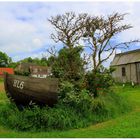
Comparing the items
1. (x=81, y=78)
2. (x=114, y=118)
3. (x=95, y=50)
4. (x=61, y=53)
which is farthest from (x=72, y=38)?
(x=114, y=118)

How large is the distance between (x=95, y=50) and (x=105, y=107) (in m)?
14.7

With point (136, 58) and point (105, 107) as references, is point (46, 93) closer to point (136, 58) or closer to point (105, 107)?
point (105, 107)

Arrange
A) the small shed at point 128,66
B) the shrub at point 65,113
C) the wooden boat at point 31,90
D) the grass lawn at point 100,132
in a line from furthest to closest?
the small shed at point 128,66
the wooden boat at point 31,90
the shrub at point 65,113
the grass lawn at point 100,132

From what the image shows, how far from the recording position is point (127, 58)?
124ft

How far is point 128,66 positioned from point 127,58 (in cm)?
149

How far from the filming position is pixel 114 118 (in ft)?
36.7

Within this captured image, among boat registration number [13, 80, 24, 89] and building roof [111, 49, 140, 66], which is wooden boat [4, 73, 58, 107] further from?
building roof [111, 49, 140, 66]

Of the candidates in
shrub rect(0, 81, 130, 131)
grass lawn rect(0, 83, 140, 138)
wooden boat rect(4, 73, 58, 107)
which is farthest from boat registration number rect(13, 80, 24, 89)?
grass lawn rect(0, 83, 140, 138)

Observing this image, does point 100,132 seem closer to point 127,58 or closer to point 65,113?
point 65,113

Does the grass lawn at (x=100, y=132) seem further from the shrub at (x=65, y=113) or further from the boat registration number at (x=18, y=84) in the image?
the boat registration number at (x=18, y=84)

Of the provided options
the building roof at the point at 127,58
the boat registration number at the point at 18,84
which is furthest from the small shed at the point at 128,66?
the boat registration number at the point at 18,84

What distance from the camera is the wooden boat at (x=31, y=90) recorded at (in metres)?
10.2

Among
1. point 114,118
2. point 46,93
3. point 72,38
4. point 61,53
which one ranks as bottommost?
point 114,118

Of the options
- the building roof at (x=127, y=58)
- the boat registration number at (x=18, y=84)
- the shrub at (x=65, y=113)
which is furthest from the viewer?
the building roof at (x=127, y=58)
